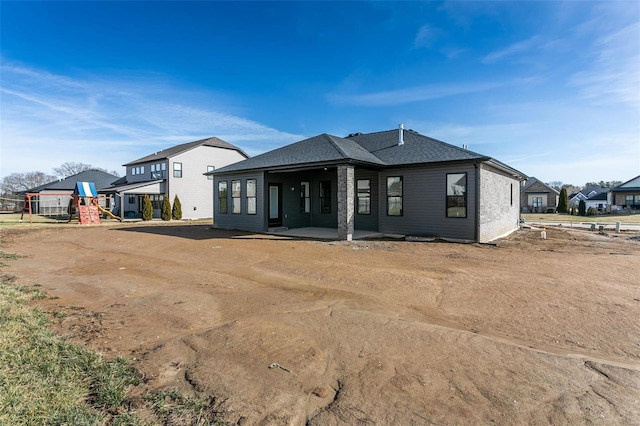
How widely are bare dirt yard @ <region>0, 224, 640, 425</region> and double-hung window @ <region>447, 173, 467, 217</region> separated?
3.64m

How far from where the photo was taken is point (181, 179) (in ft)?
96.2

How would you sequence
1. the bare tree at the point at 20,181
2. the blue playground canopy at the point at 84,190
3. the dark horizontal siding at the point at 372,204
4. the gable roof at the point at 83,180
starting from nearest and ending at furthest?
the dark horizontal siding at the point at 372,204
the blue playground canopy at the point at 84,190
the gable roof at the point at 83,180
the bare tree at the point at 20,181

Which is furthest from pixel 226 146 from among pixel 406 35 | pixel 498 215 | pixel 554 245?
pixel 554 245

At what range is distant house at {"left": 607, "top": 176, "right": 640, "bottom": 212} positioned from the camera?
1628 inches

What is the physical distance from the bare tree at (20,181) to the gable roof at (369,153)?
2696 inches

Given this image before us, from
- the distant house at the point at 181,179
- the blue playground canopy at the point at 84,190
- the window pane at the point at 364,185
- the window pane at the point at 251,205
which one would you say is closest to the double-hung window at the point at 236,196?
the window pane at the point at 251,205

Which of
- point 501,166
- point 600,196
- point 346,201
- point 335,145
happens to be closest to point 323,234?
point 346,201

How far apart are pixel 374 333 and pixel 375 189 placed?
11441 millimetres

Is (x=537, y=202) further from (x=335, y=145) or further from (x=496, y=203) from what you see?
(x=335, y=145)

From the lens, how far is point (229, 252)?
35.4 feet

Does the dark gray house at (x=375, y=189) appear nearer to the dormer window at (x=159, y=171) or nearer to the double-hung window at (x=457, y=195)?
the double-hung window at (x=457, y=195)

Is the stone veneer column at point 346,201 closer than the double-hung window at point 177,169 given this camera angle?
Yes

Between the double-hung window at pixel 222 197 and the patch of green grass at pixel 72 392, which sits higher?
→ the double-hung window at pixel 222 197

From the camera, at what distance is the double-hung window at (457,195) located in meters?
12.3
